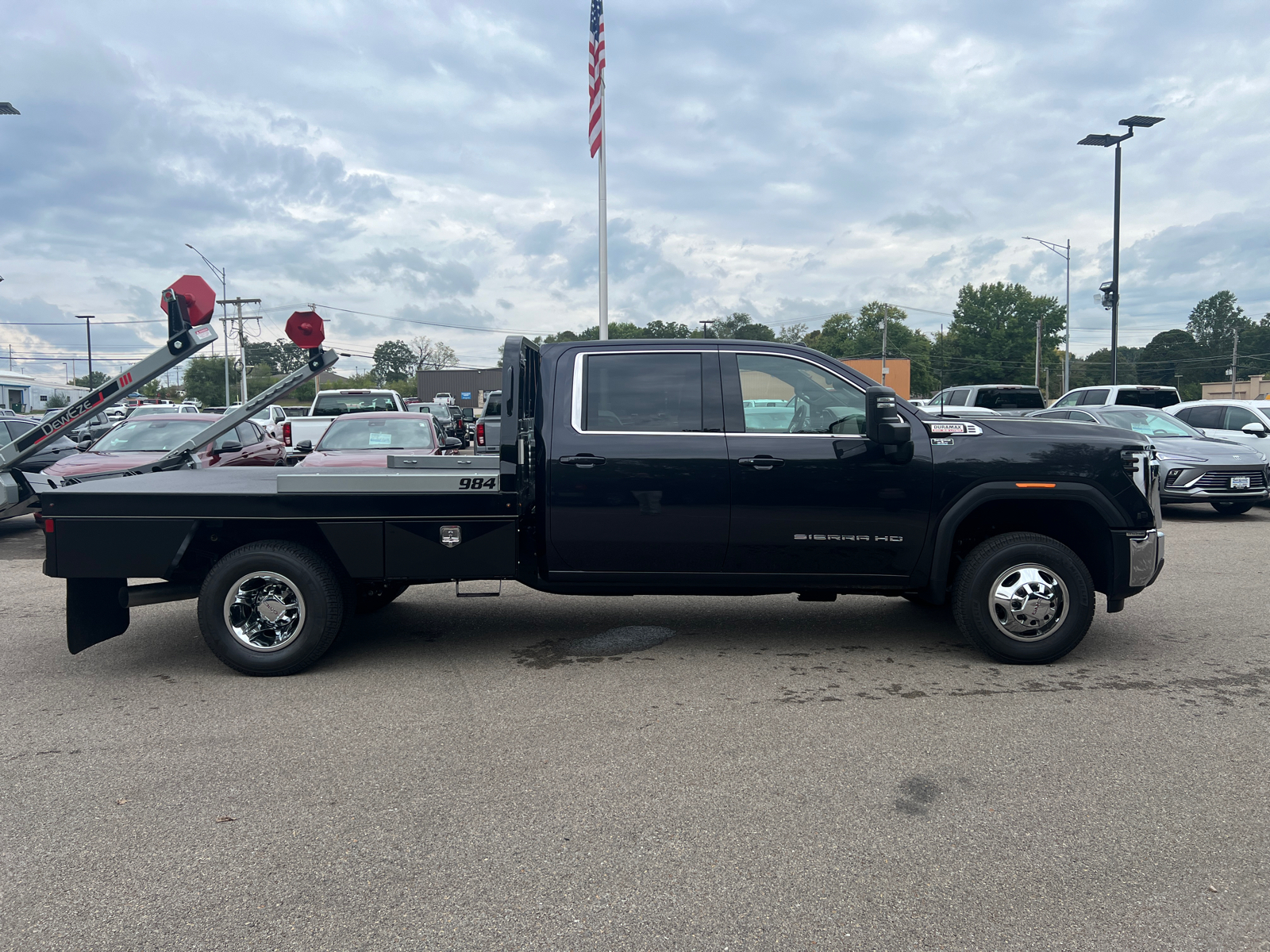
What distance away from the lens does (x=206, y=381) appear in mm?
107562

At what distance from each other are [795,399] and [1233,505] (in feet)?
38.5

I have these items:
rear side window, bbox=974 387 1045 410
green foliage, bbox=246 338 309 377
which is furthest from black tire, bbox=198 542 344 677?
green foliage, bbox=246 338 309 377

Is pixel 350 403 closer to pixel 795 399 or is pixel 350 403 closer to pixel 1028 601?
pixel 795 399

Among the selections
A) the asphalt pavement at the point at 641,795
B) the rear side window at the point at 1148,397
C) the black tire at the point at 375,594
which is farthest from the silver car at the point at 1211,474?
the black tire at the point at 375,594

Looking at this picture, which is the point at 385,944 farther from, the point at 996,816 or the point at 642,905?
the point at 996,816

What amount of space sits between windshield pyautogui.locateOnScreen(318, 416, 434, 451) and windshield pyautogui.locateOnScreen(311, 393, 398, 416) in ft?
24.6

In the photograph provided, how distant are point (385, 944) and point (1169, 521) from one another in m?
13.4

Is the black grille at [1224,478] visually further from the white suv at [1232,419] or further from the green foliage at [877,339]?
the green foliage at [877,339]

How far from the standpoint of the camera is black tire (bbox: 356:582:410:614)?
630 cm

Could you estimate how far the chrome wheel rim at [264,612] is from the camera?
540 centimetres

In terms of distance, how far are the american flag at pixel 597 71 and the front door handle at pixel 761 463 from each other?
573 inches

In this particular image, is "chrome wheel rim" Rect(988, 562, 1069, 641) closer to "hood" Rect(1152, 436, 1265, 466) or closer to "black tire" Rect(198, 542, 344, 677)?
"black tire" Rect(198, 542, 344, 677)

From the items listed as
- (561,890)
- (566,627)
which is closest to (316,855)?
(561,890)

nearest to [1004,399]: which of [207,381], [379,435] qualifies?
[379,435]
